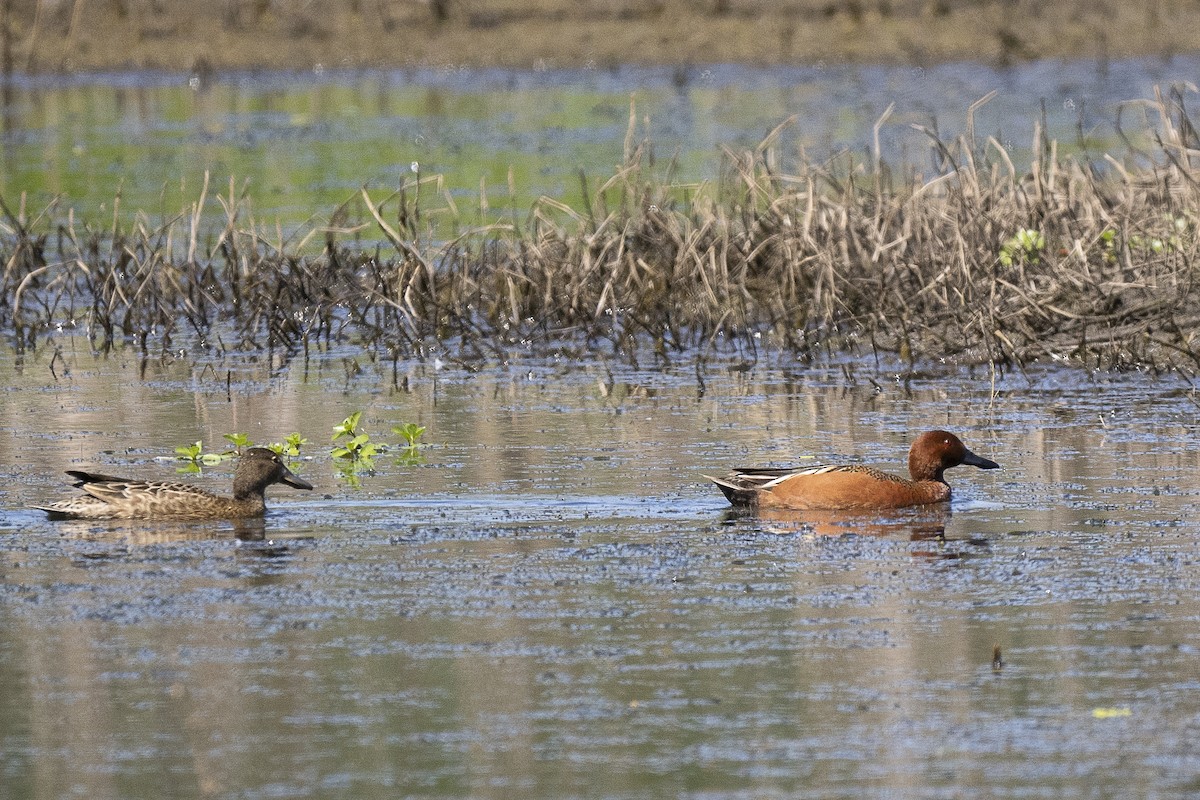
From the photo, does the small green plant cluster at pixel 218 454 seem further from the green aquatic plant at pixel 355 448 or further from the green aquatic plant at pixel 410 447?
the green aquatic plant at pixel 410 447

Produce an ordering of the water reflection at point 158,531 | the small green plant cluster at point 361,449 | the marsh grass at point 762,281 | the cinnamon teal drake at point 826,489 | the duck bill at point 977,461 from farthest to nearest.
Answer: the marsh grass at point 762,281 < the small green plant cluster at point 361,449 < the duck bill at point 977,461 < the cinnamon teal drake at point 826,489 < the water reflection at point 158,531

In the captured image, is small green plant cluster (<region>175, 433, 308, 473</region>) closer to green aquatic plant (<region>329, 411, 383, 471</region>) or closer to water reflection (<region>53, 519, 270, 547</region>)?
green aquatic plant (<region>329, 411, 383, 471</region>)

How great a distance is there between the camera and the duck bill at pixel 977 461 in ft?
33.8

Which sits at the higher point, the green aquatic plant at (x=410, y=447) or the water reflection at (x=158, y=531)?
the green aquatic plant at (x=410, y=447)

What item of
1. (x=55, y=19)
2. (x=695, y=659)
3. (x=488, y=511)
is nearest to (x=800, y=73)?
(x=55, y=19)

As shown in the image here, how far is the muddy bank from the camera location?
36625 mm

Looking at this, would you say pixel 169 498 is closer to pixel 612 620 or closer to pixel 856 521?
pixel 612 620

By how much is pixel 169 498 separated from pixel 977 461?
11.6ft

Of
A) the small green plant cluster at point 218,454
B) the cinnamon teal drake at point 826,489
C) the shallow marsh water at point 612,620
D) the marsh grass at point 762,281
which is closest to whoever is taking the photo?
the shallow marsh water at point 612,620

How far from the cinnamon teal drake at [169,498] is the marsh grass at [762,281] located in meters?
4.36

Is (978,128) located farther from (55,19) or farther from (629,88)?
(55,19)

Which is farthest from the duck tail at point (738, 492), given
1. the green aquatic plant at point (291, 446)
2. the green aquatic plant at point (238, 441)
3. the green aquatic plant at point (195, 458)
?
the green aquatic plant at point (195, 458)

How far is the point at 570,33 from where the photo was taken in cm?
3753

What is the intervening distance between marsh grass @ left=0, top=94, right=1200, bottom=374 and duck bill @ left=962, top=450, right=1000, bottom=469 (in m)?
3.26
